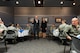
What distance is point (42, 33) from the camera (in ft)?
35.5

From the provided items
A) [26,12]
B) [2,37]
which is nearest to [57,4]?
[26,12]

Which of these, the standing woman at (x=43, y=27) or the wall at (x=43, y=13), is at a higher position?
the wall at (x=43, y=13)

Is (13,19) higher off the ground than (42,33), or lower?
higher

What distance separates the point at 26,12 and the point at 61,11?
9.37 feet

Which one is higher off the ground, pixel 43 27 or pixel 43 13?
pixel 43 13

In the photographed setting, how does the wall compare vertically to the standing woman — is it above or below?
above

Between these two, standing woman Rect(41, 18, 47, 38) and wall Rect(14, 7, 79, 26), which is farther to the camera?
wall Rect(14, 7, 79, 26)

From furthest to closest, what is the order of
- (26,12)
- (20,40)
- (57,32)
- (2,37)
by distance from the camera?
(26,12) → (20,40) → (57,32) → (2,37)

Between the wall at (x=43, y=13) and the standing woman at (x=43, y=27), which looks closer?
the standing woman at (x=43, y=27)

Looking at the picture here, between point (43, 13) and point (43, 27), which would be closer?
point (43, 27)

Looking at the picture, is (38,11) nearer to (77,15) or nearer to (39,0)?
(39,0)

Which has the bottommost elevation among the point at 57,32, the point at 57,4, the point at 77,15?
the point at 57,32

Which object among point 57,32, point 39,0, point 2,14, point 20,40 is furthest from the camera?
point 39,0

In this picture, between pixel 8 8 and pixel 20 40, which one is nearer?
pixel 20 40
